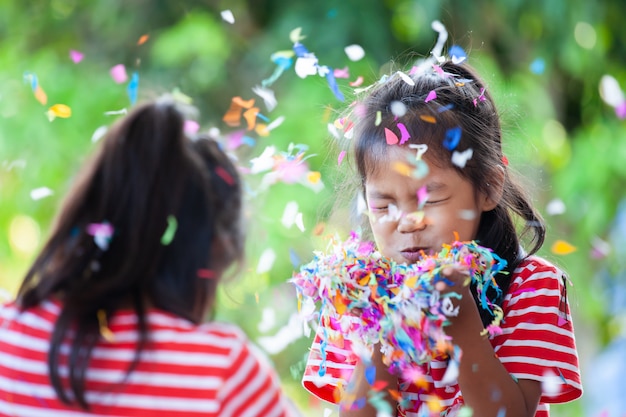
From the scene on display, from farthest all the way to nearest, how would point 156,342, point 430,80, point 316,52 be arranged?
point 316,52 < point 430,80 < point 156,342

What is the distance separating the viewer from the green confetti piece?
140 centimetres

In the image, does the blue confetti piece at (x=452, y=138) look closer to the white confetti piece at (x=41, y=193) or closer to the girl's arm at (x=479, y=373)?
the girl's arm at (x=479, y=373)

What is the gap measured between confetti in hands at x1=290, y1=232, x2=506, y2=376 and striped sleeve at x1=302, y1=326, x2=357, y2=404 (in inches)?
3.8

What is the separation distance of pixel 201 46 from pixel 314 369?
7.38ft

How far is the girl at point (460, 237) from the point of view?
1727mm

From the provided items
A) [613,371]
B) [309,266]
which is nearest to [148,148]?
[309,266]

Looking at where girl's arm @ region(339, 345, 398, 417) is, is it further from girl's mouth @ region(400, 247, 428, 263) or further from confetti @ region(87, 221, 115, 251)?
confetti @ region(87, 221, 115, 251)

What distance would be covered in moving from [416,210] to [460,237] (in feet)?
0.34

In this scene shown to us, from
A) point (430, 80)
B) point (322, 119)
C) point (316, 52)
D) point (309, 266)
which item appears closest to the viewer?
point (309, 266)

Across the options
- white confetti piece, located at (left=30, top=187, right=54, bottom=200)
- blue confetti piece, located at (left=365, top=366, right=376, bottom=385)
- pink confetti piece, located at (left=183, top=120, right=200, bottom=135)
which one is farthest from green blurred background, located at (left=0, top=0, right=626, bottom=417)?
pink confetti piece, located at (left=183, top=120, right=200, bottom=135)

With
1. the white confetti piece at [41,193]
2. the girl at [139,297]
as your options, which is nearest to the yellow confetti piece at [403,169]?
the girl at [139,297]

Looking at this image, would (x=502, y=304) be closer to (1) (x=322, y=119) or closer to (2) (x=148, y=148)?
(2) (x=148, y=148)

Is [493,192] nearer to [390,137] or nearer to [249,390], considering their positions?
[390,137]

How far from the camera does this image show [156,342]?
4.39 ft
